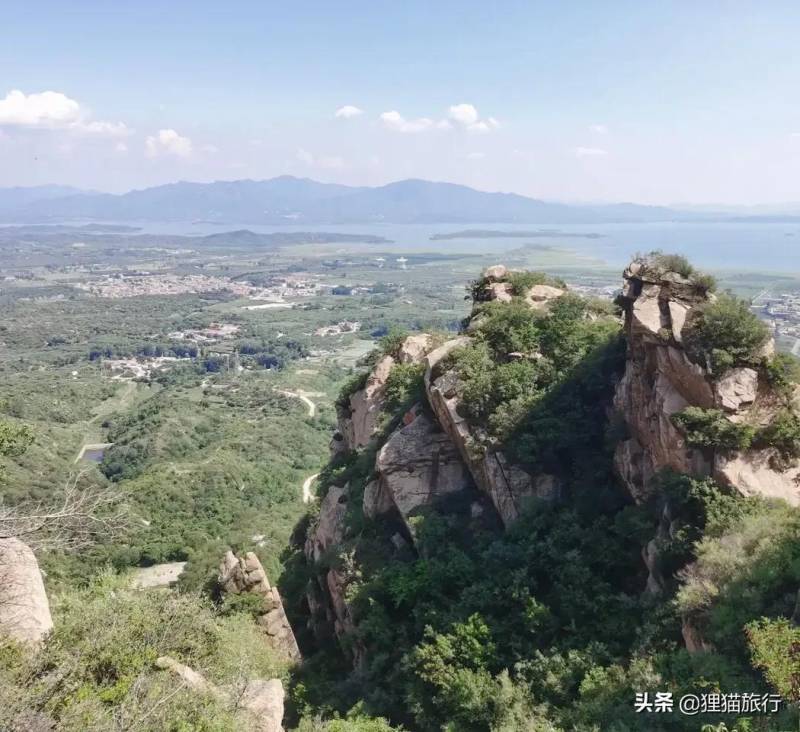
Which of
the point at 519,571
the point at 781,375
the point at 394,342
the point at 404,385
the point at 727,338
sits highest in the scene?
the point at 727,338

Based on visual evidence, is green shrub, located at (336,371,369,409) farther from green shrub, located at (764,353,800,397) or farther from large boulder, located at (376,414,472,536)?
green shrub, located at (764,353,800,397)

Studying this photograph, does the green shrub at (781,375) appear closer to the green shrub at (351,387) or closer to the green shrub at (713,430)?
the green shrub at (713,430)

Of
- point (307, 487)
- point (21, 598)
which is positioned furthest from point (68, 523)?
point (307, 487)

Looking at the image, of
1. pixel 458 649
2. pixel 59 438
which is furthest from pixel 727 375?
pixel 59 438

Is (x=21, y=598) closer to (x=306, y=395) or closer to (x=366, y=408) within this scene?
(x=366, y=408)

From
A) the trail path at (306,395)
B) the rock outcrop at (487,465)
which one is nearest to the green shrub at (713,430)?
the rock outcrop at (487,465)

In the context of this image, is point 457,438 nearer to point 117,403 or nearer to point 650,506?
point 650,506
